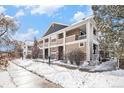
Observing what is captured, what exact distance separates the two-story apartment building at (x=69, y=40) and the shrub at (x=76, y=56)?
39 mm

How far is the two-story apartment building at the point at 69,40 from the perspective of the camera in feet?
11.7

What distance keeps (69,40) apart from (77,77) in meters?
0.49

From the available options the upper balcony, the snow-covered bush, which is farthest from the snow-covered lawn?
the upper balcony

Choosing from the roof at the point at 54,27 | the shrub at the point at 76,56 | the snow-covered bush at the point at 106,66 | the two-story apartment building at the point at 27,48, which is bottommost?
the snow-covered bush at the point at 106,66

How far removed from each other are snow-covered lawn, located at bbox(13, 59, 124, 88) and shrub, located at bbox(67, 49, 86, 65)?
12cm

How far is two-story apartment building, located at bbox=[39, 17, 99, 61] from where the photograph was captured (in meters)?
3.58

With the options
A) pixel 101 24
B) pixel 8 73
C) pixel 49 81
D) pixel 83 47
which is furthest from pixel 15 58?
pixel 101 24

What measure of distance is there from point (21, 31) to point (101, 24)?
1.01m

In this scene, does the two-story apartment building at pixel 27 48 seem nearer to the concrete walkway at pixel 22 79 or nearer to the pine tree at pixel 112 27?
the concrete walkway at pixel 22 79

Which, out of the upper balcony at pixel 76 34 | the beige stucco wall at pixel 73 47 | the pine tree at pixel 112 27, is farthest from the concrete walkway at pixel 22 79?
the pine tree at pixel 112 27
